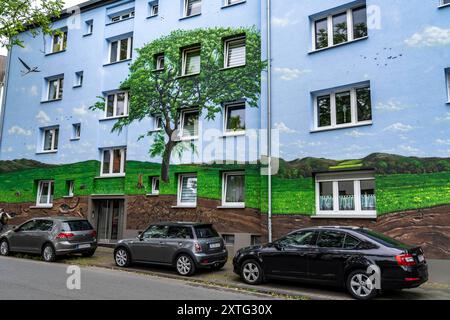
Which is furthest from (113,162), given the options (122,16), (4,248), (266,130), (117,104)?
(266,130)

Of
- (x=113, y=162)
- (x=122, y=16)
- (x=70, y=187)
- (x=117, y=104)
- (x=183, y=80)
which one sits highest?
(x=122, y=16)

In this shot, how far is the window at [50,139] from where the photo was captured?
66.9ft

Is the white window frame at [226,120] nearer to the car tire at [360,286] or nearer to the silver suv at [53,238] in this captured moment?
the silver suv at [53,238]

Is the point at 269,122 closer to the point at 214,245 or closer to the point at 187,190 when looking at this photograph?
the point at 187,190

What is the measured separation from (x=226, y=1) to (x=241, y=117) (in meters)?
5.20

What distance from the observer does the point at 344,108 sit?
12.6m

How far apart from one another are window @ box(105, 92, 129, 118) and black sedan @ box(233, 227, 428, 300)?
1137 cm

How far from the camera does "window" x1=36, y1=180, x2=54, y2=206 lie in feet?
65.5

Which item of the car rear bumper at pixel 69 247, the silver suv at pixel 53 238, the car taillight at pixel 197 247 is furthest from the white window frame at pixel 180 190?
the car taillight at pixel 197 247

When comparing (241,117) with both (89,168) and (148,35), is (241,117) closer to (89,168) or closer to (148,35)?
(148,35)

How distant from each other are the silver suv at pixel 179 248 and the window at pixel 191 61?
7.72 m

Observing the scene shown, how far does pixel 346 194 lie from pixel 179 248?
552 centimetres

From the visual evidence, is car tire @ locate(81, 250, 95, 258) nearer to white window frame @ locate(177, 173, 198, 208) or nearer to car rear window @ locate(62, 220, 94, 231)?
car rear window @ locate(62, 220, 94, 231)
